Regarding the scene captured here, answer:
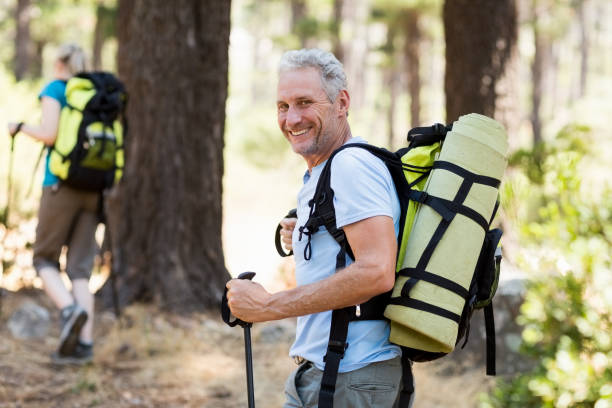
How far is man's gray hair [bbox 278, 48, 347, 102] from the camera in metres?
2.20

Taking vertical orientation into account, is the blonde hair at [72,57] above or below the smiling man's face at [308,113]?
above

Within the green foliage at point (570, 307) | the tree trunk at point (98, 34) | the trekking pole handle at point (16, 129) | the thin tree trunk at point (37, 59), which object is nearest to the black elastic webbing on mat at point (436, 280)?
the green foliage at point (570, 307)

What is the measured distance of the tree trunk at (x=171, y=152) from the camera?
19.9 ft

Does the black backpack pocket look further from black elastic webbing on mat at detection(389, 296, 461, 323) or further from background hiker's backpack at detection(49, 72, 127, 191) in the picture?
background hiker's backpack at detection(49, 72, 127, 191)

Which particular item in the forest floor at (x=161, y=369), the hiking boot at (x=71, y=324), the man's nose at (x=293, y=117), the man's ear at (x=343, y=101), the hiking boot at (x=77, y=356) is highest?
the man's ear at (x=343, y=101)

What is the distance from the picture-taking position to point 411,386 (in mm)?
2207

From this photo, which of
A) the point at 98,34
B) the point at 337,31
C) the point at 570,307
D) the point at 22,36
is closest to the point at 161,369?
the point at 570,307

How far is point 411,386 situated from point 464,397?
9.94 feet

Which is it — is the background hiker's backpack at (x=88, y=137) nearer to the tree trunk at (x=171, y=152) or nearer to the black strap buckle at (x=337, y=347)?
the tree trunk at (x=171, y=152)

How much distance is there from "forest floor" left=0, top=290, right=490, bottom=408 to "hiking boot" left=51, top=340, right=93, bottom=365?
1.8 inches

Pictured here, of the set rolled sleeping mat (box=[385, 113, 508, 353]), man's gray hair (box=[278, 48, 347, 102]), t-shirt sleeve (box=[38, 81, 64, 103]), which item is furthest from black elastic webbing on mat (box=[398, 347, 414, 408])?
t-shirt sleeve (box=[38, 81, 64, 103])

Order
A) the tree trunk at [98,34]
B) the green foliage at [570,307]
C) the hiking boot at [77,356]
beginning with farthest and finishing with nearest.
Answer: the tree trunk at [98,34], the hiking boot at [77,356], the green foliage at [570,307]

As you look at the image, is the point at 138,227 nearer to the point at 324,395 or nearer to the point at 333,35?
the point at 324,395

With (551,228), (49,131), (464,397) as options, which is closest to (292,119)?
(551,228)
